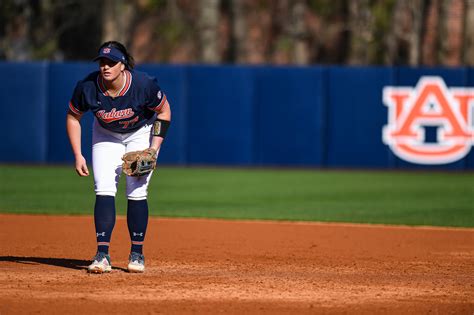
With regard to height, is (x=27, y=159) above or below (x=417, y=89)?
below

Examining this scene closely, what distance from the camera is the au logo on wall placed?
1956 centimetres

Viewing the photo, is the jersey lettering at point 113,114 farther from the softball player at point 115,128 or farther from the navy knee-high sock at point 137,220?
the navy knee-high sock at point 137,220

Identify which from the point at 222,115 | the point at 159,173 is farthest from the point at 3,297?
the point at 222,115

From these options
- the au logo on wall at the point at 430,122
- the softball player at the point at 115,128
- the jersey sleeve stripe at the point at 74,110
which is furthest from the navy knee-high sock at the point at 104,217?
the au logo on wall at the point at 430,122

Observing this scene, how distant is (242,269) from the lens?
812 cm

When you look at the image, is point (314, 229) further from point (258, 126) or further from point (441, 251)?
point (258, 126)

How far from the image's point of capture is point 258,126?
2031 centimetres

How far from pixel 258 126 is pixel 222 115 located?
2.35ft

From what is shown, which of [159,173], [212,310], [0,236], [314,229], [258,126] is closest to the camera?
[212,310]

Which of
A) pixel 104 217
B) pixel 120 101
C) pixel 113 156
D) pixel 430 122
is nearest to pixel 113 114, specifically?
pixel 120 101

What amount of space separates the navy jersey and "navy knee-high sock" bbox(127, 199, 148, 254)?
21.2 inches

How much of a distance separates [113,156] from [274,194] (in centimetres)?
804

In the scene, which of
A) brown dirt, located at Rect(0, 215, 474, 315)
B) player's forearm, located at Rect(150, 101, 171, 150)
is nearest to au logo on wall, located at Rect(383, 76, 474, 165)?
brown dirt, located at Rect(0, 215, 474, 315)

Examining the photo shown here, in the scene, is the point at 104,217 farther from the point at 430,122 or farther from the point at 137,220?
the point at 430,122
